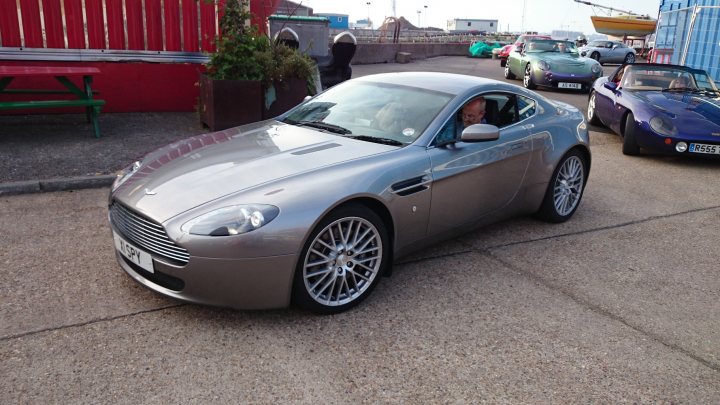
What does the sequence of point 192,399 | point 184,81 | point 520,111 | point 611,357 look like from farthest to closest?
point 184,81 < point 520,111 < point 611,357 < point 192,399

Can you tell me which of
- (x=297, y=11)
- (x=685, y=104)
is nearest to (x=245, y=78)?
(x=685, y=104)

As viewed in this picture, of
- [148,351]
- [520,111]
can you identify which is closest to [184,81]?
[520,111]

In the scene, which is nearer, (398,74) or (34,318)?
(34,318)

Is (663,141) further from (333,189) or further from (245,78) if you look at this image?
(333,189)

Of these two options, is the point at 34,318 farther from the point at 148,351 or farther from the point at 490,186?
the point at 490,186

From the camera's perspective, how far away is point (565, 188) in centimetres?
537

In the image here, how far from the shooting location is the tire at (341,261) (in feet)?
10.8

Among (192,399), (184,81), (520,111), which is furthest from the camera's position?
(184,81)

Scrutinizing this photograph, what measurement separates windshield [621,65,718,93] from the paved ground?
5.00 meters

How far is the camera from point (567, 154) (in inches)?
208

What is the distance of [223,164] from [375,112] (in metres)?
1.30

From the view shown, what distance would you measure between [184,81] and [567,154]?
6.75 meters

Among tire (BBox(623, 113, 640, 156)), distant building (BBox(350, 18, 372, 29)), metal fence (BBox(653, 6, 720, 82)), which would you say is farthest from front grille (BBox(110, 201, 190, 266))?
distant building (BBox(350, 18, 372, 29))

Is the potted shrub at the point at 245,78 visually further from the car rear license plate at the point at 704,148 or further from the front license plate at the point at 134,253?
the car rear license plate at the point at 704,148
